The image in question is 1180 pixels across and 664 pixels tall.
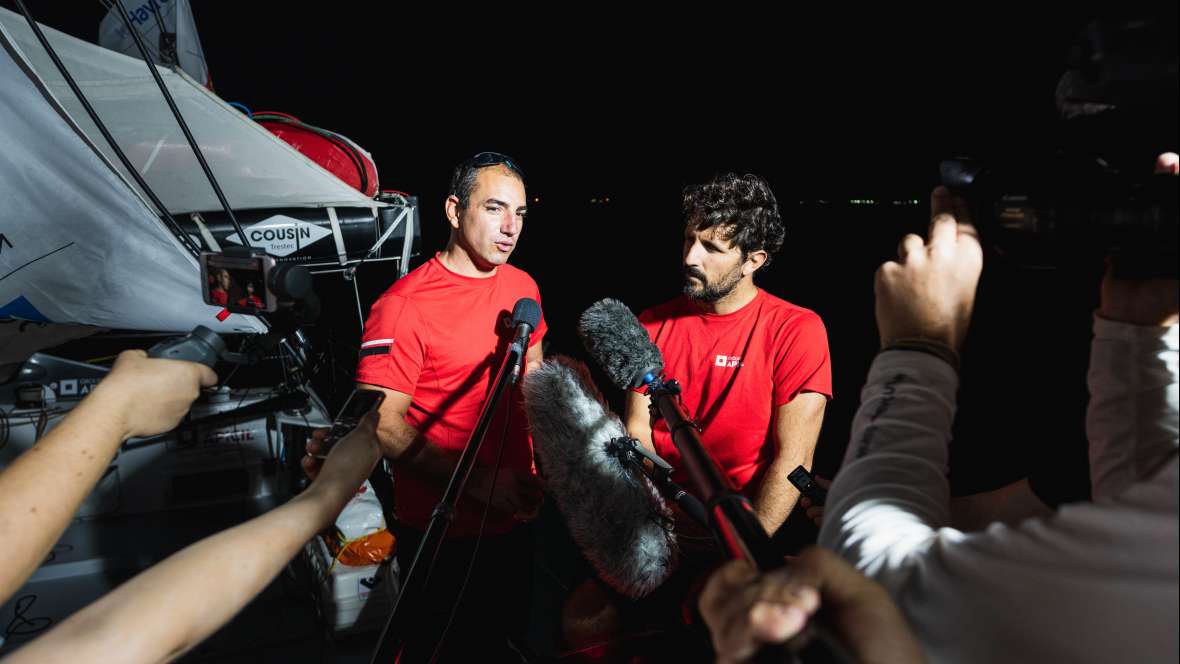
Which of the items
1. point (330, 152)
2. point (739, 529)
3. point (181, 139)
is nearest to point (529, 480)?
point (739, 529)

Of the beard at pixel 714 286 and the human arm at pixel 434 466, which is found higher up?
the beard at pixel 714 286

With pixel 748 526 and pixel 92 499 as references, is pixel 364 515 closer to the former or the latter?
pixel 92 499

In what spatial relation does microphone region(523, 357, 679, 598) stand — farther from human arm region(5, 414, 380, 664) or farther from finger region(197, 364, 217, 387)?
finger region(197, 364, 217, 387)

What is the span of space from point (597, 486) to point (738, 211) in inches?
45.4

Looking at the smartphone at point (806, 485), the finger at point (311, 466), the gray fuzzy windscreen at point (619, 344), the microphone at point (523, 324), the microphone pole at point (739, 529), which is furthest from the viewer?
the microphone at point (523, 324)

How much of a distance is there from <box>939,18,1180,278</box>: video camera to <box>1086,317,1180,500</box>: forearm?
9cm

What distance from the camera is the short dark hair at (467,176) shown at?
7.82 ft

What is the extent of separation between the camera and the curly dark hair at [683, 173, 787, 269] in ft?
7.36

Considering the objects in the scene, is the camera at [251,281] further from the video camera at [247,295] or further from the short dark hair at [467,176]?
the short dark hair at [467,176]

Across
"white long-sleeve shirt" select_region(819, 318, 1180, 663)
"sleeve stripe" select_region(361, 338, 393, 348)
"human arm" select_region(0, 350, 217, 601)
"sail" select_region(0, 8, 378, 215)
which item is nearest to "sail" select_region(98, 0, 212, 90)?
"sail" select_region(0, 8, 378, 215)

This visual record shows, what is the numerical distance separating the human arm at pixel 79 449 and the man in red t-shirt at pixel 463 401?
1028 mm

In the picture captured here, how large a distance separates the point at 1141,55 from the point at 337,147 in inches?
199

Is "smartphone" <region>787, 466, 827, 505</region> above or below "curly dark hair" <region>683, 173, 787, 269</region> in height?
below

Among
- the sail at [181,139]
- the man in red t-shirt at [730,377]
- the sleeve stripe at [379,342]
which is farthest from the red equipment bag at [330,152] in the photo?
the man in red t-shirt at [730,377]
